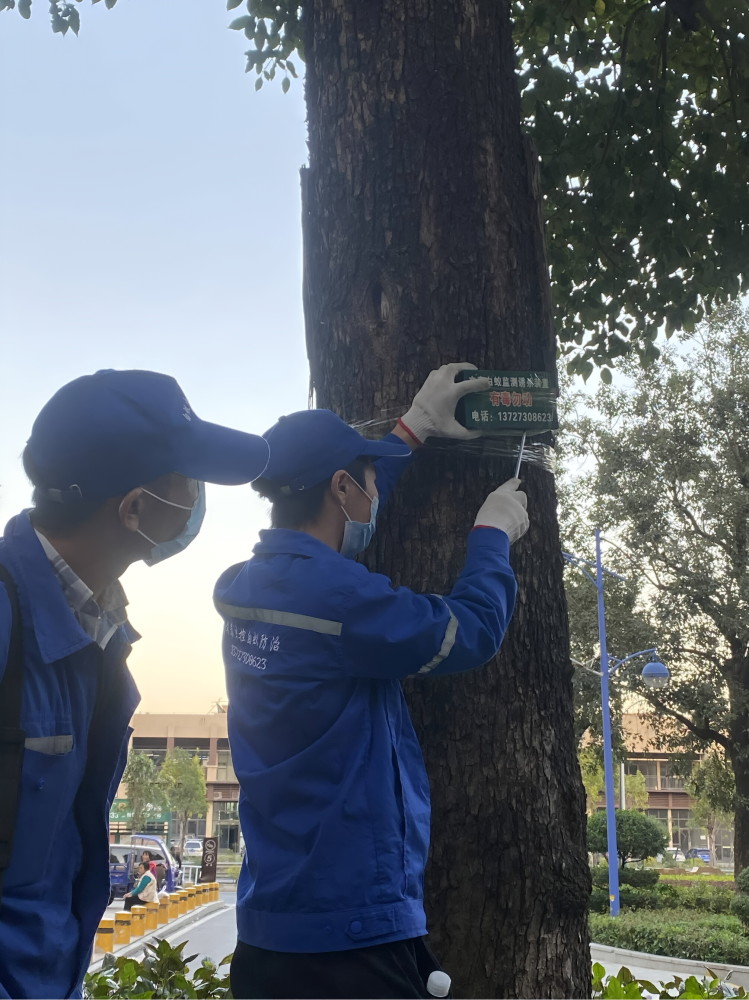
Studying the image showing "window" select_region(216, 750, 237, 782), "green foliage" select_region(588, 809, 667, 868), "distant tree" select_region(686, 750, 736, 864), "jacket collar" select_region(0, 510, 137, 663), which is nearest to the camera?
"jacket collar" select_region(0, 510, 137, 663)

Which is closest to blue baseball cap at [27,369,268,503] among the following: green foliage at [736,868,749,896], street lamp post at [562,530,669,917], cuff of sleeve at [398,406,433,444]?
cuff of sleeve at [398,406,433,444]

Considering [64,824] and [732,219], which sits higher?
[732,219]

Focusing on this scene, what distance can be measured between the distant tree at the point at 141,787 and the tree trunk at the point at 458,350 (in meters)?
59.9

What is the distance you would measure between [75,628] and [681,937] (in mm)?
16941

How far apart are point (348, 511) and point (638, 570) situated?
2358 centimetres

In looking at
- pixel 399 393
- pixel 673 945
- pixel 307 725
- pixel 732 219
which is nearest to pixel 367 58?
pixel 399 393

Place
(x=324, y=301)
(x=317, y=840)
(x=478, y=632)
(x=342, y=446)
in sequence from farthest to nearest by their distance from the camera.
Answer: (x=324, y=301)
(x=342, y=446)
(x=478, y=632)
(x=317, y=840)

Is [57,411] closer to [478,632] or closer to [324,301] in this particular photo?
[478,632]

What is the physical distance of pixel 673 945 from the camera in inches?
643

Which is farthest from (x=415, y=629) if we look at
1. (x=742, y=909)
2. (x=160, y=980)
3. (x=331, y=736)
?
(x=742, y=909)

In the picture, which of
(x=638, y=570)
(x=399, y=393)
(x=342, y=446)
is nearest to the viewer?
(x=342, y=446)

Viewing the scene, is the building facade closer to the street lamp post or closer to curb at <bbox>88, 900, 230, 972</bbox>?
curb at <bbox>88, 900, 230, 972</bbox>

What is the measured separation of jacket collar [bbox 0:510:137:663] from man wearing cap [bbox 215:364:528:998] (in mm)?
594

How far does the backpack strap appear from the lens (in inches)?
62.9
